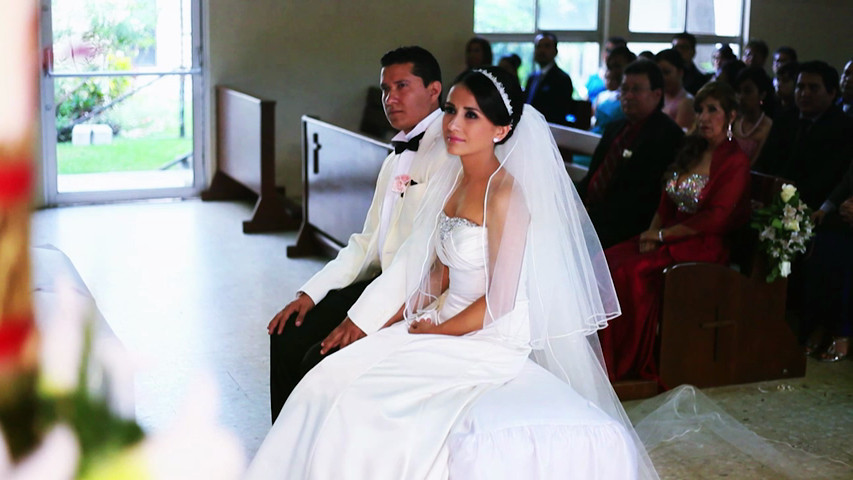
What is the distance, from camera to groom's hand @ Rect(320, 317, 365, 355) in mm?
2676

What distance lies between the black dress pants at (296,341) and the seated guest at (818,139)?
9.24ft

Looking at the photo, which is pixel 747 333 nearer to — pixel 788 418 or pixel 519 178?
pixel 788 418

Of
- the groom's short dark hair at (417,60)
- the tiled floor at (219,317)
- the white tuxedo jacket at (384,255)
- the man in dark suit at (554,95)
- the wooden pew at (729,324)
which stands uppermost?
the groom's short dark hair at (417,60)

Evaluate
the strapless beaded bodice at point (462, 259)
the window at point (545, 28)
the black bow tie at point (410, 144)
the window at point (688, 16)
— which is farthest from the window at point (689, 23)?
the strapless beaded bodice at point (462, 259)

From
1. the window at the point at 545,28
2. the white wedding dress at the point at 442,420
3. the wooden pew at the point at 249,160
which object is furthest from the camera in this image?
the window at the point at 545,28

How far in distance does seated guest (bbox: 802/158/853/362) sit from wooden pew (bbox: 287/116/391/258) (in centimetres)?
219

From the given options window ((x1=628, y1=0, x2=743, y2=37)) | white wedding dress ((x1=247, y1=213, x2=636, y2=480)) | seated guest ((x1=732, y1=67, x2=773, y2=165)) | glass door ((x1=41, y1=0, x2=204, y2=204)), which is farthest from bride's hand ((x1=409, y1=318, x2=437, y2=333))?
window ((x1=628, y1=0, x2=743, y2=37))

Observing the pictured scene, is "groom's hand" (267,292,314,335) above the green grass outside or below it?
above

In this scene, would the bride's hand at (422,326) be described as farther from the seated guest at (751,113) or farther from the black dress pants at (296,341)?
the seated guest at (751,113)

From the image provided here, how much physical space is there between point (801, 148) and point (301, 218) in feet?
11.8

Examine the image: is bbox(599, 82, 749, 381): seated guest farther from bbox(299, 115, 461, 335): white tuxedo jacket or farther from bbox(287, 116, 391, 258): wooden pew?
bbox(287, 116, 391, 258): wooden pew

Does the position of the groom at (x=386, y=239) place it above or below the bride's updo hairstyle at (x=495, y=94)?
below

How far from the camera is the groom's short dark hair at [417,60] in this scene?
9.87 feet

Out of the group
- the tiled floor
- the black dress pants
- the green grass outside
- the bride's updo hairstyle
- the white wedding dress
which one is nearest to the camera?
the white wedding dress
